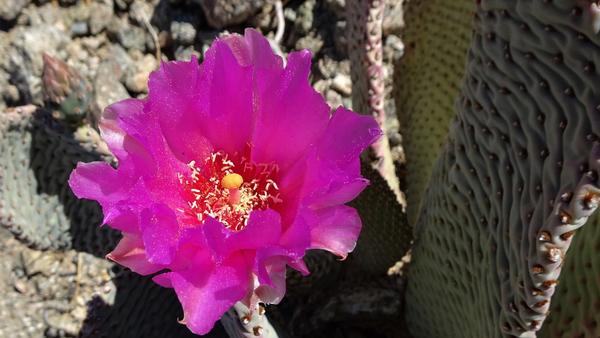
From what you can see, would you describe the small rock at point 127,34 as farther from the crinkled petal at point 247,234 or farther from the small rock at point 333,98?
the crinkled petal at point 247,234

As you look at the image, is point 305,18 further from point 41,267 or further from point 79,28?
point 41,267

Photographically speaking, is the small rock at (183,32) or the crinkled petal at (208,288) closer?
the crinkled petal at (208,288)

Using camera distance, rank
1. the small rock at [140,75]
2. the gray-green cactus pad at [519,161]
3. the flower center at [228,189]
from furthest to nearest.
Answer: the small rock at [140,75], the flower center at [228,189], the gray-green cactus pad at [519,161]

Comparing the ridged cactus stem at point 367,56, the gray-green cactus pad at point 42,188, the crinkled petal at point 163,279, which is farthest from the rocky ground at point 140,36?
the crinkled petal at point 163,279

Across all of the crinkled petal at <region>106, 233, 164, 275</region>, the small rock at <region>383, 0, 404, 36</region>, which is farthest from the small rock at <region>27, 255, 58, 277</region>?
the small rock at <region>383, 0, 404, 36</region>

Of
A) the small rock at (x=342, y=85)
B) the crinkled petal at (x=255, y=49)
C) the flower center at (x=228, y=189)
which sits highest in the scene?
the crinkled petal at (x=255, y=49)

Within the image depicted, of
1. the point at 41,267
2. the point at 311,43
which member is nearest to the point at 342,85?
the point at 311,43

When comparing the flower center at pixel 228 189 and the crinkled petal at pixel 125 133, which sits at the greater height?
the crinkled petal at pixel 125 133

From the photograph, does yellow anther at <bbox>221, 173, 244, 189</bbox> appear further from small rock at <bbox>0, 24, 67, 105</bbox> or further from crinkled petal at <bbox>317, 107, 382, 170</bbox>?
small rock at <bbox>0, 24, 67, 105</bbox>
